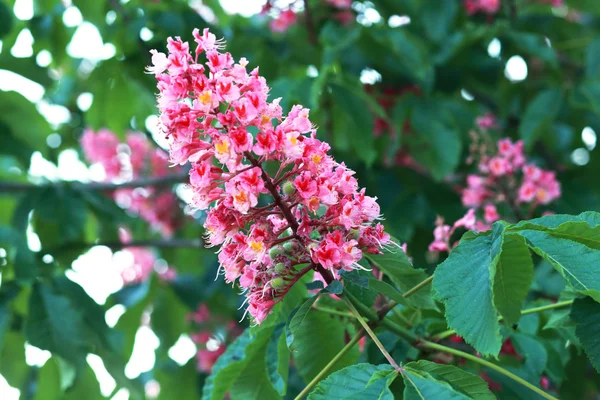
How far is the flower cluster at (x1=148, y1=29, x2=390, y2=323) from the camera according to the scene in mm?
1294

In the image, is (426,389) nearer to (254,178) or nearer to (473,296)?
(473,296)

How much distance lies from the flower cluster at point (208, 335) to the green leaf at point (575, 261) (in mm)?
2217

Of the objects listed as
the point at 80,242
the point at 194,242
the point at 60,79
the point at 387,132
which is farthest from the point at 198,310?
the point at 60,79

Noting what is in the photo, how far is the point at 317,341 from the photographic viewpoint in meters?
1.72

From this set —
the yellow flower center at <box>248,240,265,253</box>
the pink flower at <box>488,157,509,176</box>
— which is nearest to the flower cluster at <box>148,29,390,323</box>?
the yellow flower center at <box>248,240,265,253</box>

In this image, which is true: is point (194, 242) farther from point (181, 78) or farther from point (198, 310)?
point (181, 78)

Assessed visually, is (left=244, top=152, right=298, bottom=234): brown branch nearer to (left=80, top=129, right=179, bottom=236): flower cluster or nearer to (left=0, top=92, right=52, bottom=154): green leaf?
(left=0, top=92, right=52, bottom=154): green leaf

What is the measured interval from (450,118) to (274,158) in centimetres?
175

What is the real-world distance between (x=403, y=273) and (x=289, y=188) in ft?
1.21

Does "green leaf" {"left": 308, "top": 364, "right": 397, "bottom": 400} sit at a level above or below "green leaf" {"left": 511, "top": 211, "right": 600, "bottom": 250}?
below

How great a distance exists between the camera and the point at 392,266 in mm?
1532

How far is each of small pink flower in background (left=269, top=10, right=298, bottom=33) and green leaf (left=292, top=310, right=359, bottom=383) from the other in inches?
84.0

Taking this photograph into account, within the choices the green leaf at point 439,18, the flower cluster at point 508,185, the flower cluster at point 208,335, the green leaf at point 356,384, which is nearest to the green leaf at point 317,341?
the green leaf at point 356,384

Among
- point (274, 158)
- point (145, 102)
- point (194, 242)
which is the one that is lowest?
point (194, 242)
